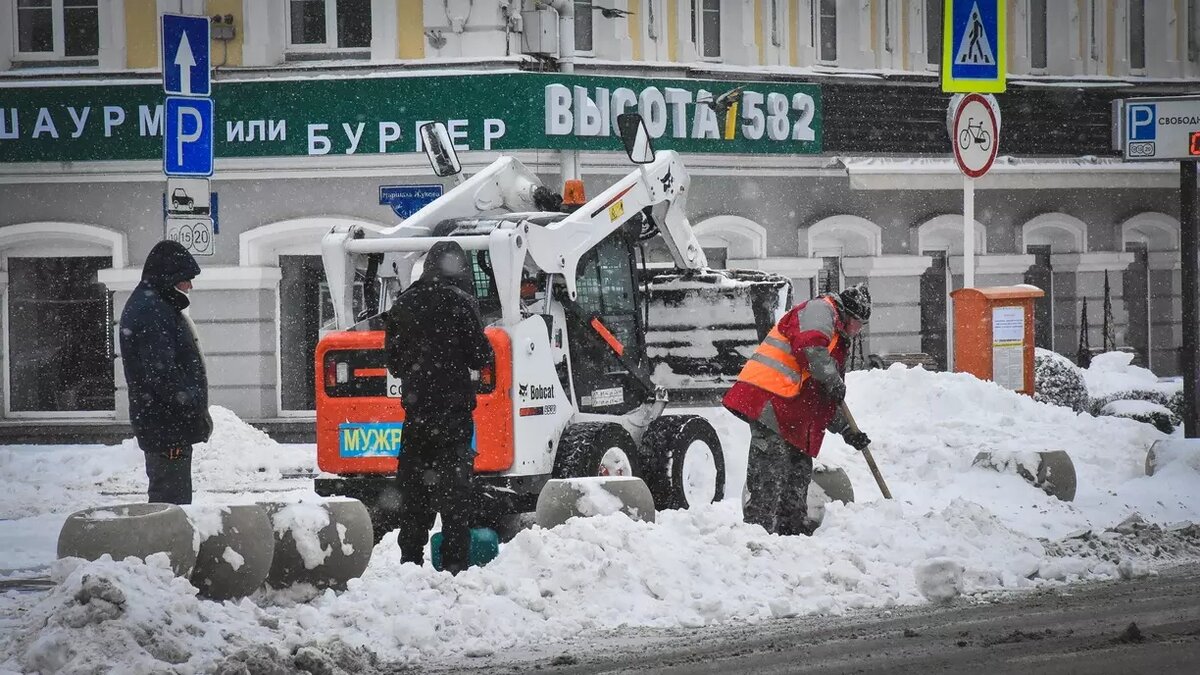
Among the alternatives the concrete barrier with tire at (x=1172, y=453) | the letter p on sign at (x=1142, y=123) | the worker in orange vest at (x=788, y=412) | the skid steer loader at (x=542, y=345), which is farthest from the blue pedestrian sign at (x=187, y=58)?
the concrete barrier with tire at (x=1172, y=453)

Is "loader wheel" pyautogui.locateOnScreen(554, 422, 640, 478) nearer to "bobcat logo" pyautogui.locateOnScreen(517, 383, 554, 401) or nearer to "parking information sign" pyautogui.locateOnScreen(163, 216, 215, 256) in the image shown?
"bobcat logo" pyautogui.locateOnScreen(517, 383, 554, 401)

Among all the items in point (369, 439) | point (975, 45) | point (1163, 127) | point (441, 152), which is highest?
point (975, 45)

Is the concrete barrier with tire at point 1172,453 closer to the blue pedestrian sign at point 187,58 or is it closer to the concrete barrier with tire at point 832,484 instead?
the concrete barrier with tire at point 832,484

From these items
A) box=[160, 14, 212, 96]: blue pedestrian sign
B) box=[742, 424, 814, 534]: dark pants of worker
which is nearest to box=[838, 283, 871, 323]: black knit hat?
box=[742, 424, 814, 534]: dark pants of worker

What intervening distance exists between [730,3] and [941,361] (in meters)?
5.28

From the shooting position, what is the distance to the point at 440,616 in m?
7.36

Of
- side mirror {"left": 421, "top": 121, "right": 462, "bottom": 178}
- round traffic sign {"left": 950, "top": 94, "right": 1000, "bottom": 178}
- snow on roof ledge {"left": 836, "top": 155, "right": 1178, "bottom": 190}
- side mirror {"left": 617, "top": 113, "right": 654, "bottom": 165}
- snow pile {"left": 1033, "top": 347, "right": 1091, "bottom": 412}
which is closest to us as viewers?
side mirror {"left": 617, "top": 113, "right": 654, "bottom": 165}

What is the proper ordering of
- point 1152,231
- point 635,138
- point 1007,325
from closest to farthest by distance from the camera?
point 635,138
point 1007,325
point 1152,231

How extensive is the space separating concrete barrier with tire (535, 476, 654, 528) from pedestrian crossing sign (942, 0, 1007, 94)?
8.41m

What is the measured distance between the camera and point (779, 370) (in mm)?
9641

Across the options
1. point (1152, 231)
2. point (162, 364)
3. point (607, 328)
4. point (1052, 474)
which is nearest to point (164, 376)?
point (162, 364)

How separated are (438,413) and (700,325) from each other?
5.00m

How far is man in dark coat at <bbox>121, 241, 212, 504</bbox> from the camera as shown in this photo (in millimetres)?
9297

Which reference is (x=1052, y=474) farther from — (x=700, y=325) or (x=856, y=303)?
(x=700, y=325)
